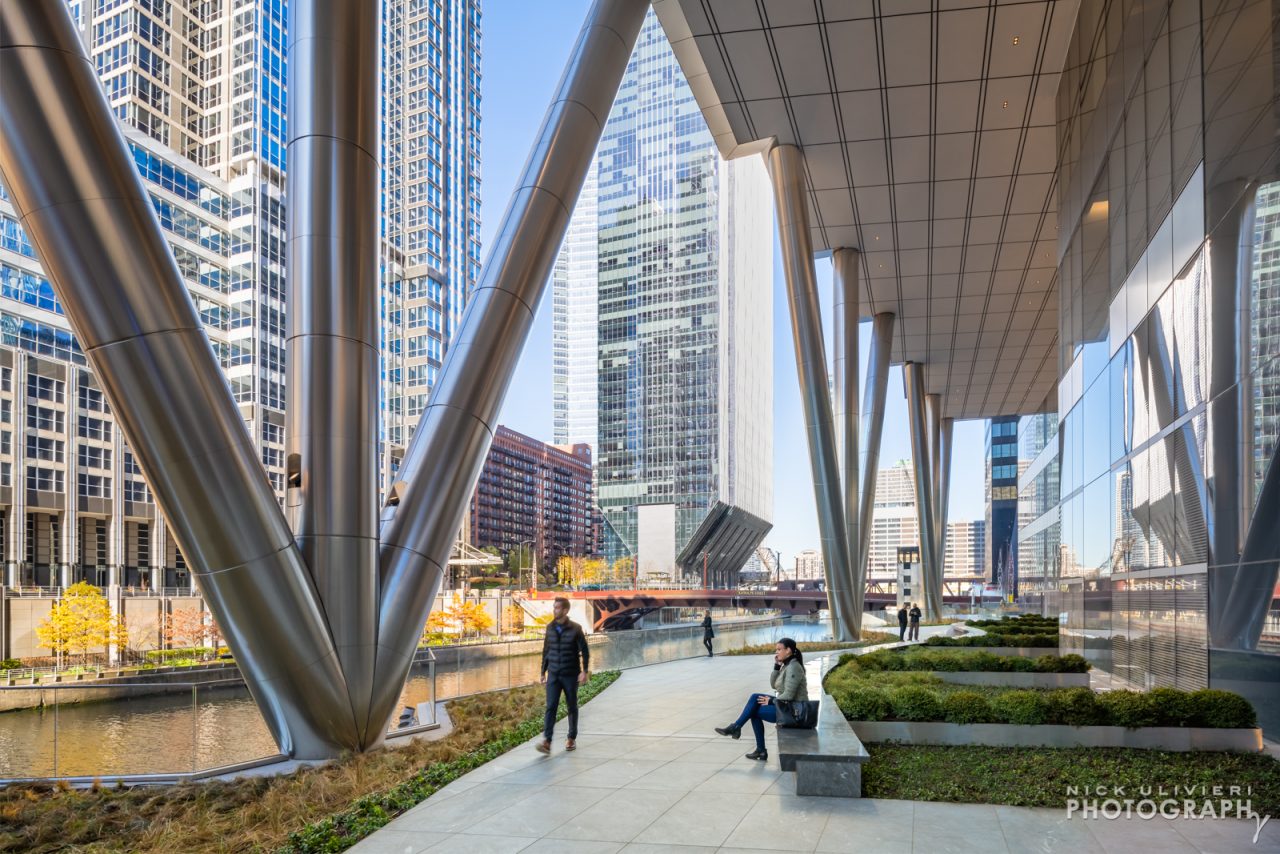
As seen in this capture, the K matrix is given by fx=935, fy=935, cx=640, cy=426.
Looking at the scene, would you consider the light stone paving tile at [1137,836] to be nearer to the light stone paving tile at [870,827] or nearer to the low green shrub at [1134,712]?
the light stone paving tile at [870,827]

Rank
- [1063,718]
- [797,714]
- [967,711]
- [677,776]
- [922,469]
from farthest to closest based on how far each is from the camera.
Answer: [922,469]
[967,711]
[1063,718]
[797,714]
[677,776]

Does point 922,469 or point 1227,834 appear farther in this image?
point 922,469

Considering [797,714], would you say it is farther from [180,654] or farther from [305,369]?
[180,654]

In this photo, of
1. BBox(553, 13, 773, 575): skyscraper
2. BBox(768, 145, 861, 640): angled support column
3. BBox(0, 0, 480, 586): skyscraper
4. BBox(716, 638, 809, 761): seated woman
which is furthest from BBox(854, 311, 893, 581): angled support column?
BBox(553, 13, 773, 575): skyscraper

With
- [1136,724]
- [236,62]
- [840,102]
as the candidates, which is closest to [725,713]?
[1136,724]

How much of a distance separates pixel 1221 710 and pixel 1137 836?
338cm

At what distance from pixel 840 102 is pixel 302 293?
1605cm

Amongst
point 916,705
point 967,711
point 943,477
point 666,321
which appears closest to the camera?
point 967,711

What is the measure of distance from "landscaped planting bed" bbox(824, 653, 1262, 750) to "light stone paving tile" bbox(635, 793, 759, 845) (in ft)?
8.89

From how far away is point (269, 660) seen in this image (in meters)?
9.60

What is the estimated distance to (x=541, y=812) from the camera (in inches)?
293

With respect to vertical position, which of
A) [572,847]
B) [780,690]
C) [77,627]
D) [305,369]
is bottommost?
[77,627]

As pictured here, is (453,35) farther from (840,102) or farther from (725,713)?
(725,713)

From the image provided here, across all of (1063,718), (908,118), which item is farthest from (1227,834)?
(908,118)
